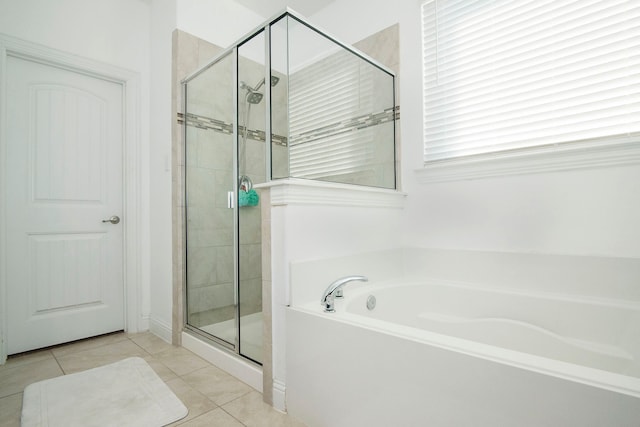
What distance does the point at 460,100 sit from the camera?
183 cm

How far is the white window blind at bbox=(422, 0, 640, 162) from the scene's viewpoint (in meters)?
1.38

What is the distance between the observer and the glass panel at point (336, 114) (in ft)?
5.04

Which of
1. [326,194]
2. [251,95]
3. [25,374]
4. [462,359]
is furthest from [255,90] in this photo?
[25,374]

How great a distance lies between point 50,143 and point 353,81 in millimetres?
2048

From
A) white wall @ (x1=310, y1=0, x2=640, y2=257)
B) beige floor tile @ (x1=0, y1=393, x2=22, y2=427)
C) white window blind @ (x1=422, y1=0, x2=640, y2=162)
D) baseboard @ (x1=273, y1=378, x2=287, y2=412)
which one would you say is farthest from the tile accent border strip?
beige floor tile @ (x1=0, y1=393, x2=22, y2=427)

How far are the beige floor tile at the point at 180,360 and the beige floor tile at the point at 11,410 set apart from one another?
617 mm

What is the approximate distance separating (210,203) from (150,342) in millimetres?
1087

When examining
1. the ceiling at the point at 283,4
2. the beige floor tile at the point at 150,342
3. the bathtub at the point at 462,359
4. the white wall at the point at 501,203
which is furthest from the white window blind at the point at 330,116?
the beige floor tile at the point at 150,342

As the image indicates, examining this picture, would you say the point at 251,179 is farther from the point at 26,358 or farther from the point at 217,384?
the point at 26,358

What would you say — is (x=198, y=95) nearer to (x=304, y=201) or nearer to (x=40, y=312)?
(x=304, y=201)

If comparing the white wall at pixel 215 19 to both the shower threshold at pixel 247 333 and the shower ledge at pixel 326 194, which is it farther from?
the shower threshold at pixel 247 333

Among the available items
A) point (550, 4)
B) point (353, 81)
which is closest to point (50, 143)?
point (353, 81)

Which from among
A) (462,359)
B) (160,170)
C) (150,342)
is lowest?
(150,342)

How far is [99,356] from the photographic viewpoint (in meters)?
1.96
